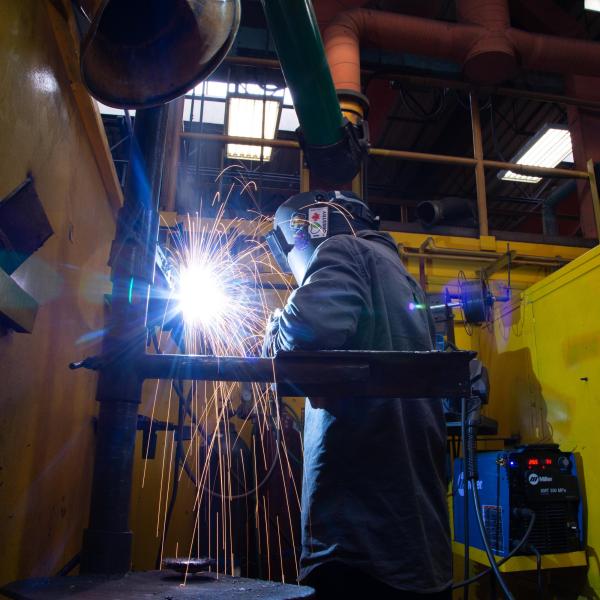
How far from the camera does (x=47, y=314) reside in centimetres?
124

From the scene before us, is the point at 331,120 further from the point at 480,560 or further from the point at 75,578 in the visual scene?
the point at 480,560

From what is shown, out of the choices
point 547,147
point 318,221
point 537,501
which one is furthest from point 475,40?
point 537,501

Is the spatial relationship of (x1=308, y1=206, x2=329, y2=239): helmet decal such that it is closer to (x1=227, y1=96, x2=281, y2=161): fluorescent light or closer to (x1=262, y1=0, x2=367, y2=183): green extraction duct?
(x1=262, y1=0, x2=367, y2=183): green extraction duct

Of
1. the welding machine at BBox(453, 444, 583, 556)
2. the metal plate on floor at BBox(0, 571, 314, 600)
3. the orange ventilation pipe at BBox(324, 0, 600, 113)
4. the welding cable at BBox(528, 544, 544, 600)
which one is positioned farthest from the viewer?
the orange ventilation pipe at BBox(324, 0, 600, 113)

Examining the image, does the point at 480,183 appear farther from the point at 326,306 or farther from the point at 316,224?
the point at 326,306

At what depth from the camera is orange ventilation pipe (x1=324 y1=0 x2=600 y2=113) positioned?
4.37 m

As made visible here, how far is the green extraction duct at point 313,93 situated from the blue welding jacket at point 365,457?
3.64ft

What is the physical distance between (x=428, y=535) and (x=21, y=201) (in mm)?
1219

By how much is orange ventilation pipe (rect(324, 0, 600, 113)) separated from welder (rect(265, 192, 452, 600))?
3.29 metres

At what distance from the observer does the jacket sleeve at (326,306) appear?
1.38 meters

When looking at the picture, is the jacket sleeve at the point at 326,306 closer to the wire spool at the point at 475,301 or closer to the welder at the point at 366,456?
the welder at the point at 366,456

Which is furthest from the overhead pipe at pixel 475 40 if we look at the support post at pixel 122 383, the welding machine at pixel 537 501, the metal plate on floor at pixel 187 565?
the metal plate on floor at pixel 187 565

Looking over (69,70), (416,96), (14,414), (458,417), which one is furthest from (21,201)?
(416,96)

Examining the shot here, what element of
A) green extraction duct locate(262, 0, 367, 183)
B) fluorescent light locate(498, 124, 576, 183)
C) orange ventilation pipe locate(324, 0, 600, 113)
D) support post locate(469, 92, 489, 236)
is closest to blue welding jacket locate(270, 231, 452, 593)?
green extraction duct locate(262, 0, 367, 183)
